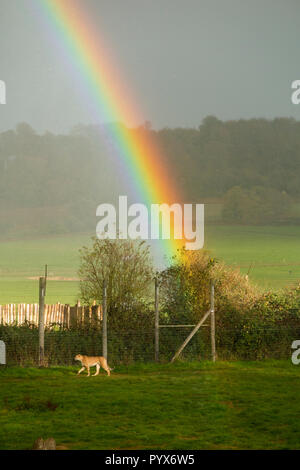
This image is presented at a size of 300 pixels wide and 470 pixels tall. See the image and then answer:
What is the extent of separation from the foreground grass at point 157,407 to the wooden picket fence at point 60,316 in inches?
90.3

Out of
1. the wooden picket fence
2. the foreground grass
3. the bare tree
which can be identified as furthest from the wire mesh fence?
the bare tree

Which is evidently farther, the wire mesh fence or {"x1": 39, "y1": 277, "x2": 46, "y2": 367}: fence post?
the wire mesh fence

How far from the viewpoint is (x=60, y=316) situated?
21.2 m

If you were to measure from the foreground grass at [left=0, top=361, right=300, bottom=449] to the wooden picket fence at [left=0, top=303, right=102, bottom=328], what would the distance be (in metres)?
2.29

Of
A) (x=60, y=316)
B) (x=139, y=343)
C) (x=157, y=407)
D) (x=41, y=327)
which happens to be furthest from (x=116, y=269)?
(x=157, y=407)

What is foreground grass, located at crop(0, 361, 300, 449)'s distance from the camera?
11078 millimetres

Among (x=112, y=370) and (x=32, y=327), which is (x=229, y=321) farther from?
(x=32, y=327)

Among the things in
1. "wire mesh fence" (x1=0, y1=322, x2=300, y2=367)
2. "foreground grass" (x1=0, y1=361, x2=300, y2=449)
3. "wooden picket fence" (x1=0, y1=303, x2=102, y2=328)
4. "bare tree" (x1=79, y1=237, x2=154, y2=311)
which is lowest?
"foreground grass" (x1=0, y1=361, x2=300, y2=449)

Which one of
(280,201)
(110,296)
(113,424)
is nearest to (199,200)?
(280,201)

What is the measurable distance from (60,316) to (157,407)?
803 centimetres

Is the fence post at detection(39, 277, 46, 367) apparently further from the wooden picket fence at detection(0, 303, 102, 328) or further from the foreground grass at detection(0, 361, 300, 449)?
the wooden picket fence at detection(0, 303, 102, 328)

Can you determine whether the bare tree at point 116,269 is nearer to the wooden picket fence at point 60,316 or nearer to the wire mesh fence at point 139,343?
the wooden picket fence at point 60,316

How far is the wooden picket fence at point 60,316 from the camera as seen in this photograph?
2117 centimetres
